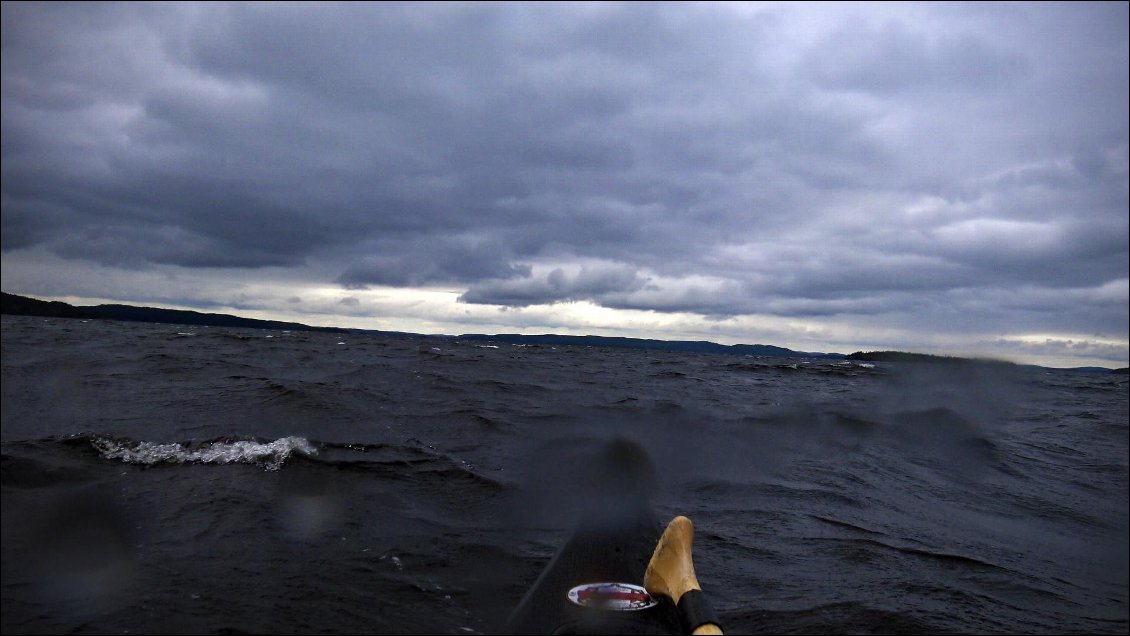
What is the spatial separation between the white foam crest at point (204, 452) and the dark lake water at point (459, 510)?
4cm

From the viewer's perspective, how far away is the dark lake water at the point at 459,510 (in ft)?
13.7

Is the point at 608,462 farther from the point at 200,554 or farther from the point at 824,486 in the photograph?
the point at 200,554

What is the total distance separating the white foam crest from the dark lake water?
1.7 inches

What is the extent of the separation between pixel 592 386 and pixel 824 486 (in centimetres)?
1073

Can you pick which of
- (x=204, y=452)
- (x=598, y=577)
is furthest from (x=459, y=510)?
(x=204, y=452)

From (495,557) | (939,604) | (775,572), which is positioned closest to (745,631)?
(775,572)

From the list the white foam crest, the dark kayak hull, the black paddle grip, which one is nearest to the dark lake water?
the white foam crest

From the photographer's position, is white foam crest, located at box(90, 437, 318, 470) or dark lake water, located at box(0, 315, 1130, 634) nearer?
dark lake water, located at box(0, 315, 1130, 634)

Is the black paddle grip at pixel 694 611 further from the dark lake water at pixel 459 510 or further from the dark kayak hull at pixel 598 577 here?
the dark lake water at pixel 459 510

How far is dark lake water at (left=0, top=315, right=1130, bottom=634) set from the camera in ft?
13.7

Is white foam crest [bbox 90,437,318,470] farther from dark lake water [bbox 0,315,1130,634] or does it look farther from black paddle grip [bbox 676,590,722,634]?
black paddle grip [bbox 676,590,722,634]

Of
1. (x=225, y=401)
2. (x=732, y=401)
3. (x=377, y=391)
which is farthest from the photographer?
Result: (x=732, y=401)

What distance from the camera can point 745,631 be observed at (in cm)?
402

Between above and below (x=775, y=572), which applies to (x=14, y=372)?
above
